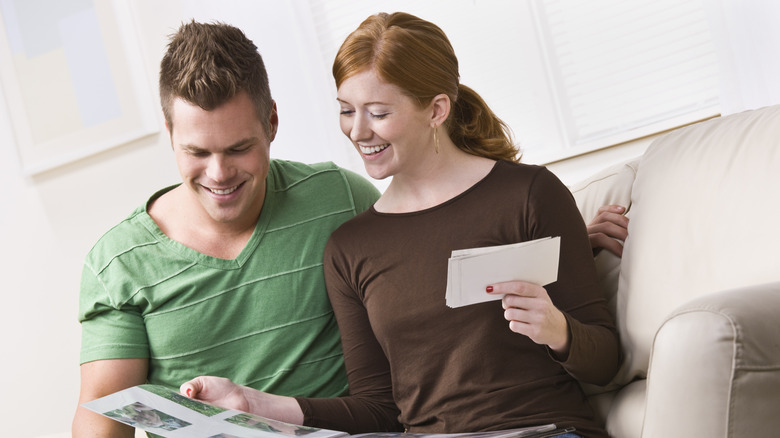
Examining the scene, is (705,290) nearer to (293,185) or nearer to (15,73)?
(293,185)

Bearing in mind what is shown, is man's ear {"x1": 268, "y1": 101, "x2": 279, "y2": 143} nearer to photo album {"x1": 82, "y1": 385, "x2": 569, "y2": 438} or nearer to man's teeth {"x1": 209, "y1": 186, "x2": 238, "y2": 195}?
man's teeth {"x1": 209, "y1": 186, "x2": 238, "y2": 195}

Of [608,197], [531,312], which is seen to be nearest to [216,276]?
[531,312]

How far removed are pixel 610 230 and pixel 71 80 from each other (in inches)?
106

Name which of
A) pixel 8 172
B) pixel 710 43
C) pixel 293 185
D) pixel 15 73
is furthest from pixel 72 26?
pixel 710 43

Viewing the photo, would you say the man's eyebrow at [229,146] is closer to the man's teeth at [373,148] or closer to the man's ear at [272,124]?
the man's ear at [272,124]

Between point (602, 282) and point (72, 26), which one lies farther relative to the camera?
point (72, 26)

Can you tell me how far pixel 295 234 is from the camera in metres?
1.74

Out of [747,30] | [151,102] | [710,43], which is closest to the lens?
[747,30]

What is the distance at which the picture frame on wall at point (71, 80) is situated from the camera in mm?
3438

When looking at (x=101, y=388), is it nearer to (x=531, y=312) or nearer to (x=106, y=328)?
(x=106, y=328)

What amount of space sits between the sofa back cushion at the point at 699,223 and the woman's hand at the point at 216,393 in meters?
0.69

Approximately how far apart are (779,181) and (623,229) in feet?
1.16

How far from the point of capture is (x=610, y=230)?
5.16 feet

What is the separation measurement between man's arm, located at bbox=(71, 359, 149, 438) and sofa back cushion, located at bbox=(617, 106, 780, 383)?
976 millimetres
